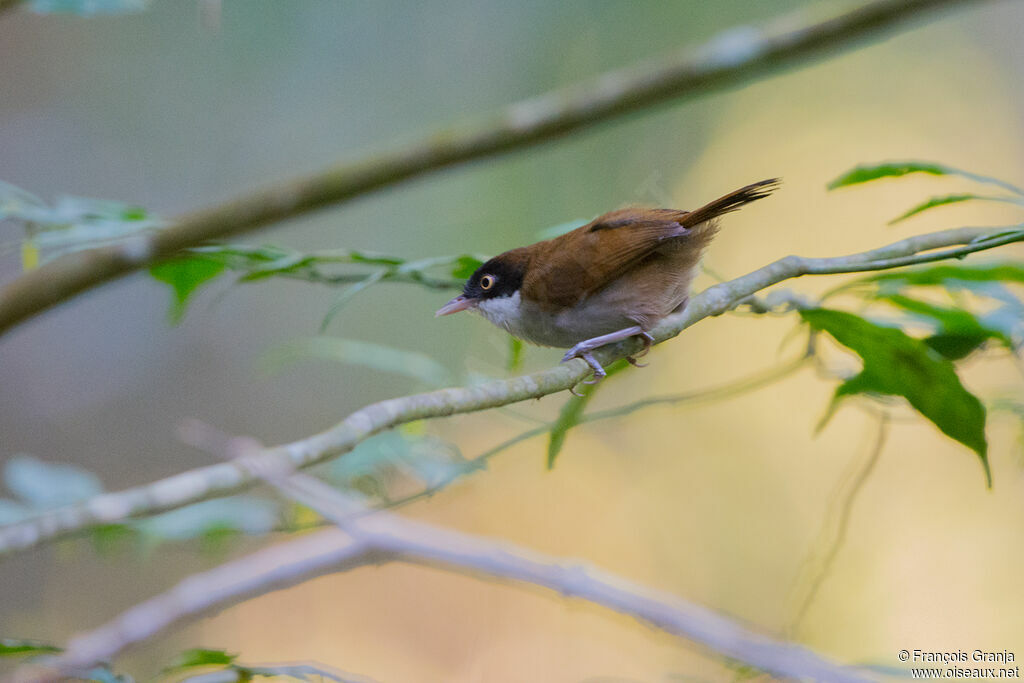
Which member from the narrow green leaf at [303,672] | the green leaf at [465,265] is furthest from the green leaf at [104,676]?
the green leaf at [465,265]

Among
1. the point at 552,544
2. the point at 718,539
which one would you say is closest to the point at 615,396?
the point at 718,539

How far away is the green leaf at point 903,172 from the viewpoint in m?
1.72

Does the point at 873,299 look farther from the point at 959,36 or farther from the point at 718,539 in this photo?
the point at 959,36

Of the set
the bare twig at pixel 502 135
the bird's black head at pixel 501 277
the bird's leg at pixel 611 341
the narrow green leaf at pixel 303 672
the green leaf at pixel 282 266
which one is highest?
the bird's black head at pixel 501 277

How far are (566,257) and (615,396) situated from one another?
434cm

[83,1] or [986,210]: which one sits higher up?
[986,210]

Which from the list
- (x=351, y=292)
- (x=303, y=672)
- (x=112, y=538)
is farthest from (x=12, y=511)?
(x=303, y=672)

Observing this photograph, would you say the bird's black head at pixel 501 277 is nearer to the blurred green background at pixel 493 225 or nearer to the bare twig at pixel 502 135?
the bare twig at pixel 502 135

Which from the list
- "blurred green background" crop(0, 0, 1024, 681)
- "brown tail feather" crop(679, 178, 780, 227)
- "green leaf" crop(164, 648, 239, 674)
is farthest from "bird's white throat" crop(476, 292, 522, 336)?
"blurred green background" crop(0, 0, 1024, 681)

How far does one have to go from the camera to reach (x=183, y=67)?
26.5ft

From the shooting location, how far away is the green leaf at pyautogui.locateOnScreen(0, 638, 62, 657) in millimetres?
1257

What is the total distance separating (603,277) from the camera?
2729mm

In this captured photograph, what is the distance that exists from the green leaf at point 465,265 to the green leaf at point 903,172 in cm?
82

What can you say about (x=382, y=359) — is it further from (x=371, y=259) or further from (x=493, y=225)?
(x=493, y=225)
